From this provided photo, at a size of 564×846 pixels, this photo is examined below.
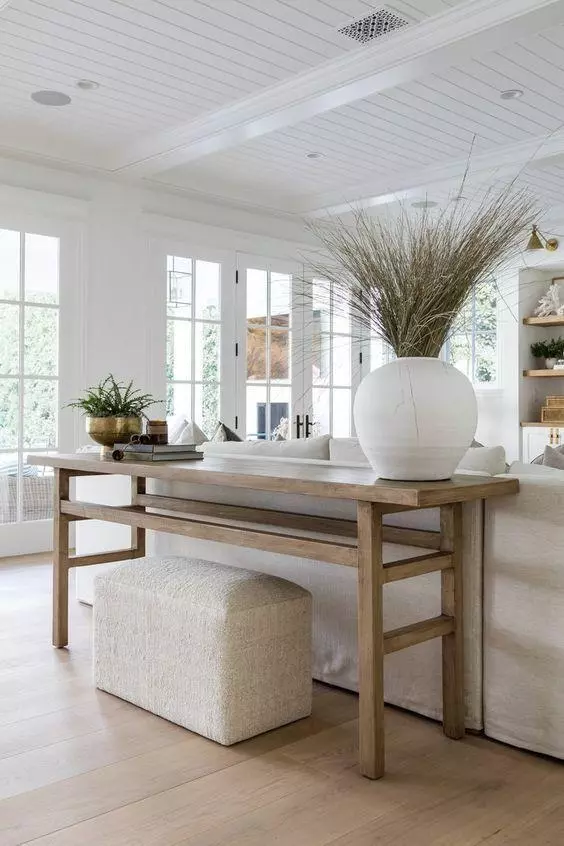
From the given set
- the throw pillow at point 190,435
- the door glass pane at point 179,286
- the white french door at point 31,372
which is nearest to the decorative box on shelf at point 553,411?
the door glass pane at point 179,286

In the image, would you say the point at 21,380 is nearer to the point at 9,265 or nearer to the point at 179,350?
the point at 9,265

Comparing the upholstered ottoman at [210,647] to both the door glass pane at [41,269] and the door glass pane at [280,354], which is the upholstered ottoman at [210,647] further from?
the door glass pane at [280,354]

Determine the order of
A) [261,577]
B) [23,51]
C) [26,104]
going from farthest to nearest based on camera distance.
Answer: [26,104] → [23,51] → [261,577]

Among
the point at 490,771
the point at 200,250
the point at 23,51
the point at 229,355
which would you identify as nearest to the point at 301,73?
the point at 23,51

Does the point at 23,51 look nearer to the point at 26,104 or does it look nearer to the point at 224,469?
the point at 26,104

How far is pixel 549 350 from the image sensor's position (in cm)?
780

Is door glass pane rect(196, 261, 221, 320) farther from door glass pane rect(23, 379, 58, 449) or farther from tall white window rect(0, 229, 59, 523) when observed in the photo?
door glass pane rect(23, 379, 58, 449)

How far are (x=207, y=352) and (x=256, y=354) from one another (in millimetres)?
506

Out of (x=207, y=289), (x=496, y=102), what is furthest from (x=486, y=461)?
(x=207, y=289)

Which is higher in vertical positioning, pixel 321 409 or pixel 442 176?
pixel 442 176

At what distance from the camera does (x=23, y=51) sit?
3.78 m

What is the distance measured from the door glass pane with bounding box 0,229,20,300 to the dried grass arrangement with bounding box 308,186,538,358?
3470 millimetres

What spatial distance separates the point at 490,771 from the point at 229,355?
15.2 ft

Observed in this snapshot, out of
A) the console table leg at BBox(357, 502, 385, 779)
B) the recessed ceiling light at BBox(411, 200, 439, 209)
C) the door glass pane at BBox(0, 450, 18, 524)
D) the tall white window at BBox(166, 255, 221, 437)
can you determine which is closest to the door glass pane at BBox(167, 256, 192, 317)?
the tall white window at BBox(166, 255, 221, 437)
